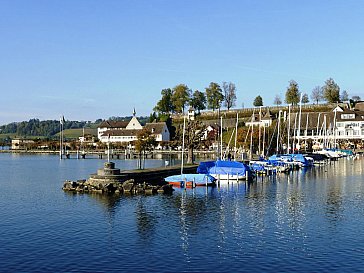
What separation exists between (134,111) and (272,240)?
14508 centimetres

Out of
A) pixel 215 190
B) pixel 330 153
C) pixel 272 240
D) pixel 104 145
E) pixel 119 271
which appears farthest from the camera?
pixel 104 145

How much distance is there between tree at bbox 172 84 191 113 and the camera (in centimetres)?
15800

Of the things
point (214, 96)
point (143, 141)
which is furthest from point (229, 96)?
point (143, 141)

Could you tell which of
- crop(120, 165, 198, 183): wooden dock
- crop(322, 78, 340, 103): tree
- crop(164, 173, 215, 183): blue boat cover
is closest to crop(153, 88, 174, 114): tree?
crop(322, 78, 340, 103): tree

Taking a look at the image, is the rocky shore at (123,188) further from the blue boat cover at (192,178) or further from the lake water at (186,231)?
the blue boat cover at (192,178)

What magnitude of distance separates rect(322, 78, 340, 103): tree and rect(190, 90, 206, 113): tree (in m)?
41.2

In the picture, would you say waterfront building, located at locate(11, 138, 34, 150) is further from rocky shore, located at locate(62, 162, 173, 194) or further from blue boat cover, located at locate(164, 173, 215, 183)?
blue boat cover, located at locate(164, 173, 215, 183)

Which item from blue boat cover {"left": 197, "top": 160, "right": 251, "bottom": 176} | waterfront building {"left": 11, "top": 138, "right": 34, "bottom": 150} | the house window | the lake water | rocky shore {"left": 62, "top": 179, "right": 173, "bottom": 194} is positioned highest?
the house window

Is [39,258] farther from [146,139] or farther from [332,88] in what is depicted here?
[332,88]

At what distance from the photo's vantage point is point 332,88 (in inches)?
5989

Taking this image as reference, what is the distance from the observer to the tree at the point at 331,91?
151125 mm

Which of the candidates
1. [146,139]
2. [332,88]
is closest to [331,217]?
[146,139]

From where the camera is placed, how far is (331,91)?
15125cm

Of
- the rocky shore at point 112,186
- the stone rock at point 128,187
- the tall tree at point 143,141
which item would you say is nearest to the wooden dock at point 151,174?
the rocky shore at point 112,186
